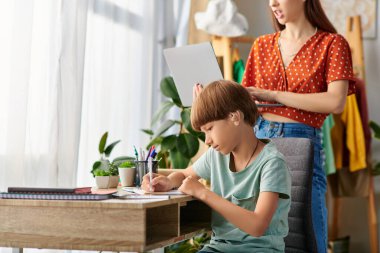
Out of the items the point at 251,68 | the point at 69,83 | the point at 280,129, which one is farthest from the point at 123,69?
the point at 280,129

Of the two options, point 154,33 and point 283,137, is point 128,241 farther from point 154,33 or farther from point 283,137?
point 154,33

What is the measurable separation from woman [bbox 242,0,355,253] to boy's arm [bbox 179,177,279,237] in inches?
23.0

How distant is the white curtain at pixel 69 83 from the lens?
8.24ft

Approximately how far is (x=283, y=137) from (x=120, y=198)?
815 millimetres

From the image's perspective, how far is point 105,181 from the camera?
197cm

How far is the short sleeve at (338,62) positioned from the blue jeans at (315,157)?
0.21m

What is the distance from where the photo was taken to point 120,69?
142 inches

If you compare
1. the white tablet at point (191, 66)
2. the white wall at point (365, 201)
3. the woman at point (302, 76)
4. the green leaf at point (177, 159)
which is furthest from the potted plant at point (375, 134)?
the white tablet at point (191, 66)

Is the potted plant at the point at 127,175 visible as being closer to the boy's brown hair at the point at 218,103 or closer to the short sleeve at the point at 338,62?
the boy's brown hair at the point at 218,103

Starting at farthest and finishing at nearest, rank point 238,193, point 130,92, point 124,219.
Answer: point 130,92 < point 238,193 < point 124,219

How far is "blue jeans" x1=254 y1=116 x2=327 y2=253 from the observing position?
2146 mm

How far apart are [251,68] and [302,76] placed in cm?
25

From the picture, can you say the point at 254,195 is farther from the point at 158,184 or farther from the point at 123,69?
the point at 123,69

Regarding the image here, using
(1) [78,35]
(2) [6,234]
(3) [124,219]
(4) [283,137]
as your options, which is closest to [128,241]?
(3) [124,219]
